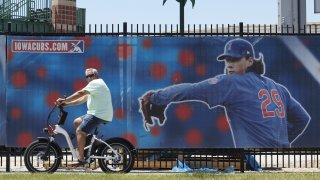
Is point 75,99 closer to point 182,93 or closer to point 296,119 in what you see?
point 182,93

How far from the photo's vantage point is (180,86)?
13.1 meters

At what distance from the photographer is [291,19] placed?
24.9m

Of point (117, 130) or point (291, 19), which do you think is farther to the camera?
point (291, 19)

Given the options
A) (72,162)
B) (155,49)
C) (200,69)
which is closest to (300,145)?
(200,69)

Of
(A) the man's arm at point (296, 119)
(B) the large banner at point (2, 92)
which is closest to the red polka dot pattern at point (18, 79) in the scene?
(B) the large banner at point (2, 92)

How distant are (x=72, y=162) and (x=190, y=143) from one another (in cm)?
224

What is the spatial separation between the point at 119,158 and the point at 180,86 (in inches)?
74.8

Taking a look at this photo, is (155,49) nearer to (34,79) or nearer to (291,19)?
(34,79)

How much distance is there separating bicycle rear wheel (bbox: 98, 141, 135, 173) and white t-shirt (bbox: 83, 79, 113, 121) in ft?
1.66

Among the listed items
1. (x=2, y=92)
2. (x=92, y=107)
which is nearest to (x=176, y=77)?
(x=92, y=107)

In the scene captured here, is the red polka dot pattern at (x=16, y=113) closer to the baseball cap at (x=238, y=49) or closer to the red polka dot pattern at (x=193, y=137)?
the red polka dot pattern at (x=193, y=137)

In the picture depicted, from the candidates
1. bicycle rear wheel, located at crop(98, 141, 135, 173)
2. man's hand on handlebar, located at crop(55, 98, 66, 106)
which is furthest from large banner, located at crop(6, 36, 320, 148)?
bicycle rear wheel, located at crop(98, 141, 135, 173)

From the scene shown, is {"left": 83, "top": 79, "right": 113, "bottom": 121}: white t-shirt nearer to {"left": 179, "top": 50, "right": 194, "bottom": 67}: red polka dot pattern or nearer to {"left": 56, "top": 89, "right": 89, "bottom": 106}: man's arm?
{"left": 56, "top": 89, "right": 89, "bottom": 106}: man's arm

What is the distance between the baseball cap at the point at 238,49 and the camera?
13070mm
